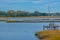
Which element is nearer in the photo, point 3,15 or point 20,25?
point 3,15

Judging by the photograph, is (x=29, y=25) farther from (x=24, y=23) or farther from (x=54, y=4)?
(x=54, y=4)

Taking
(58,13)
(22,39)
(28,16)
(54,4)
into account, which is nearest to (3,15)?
(28,16)

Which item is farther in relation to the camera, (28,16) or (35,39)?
(28,16)

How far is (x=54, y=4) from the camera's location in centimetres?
1474

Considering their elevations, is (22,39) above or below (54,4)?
below

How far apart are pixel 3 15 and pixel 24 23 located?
13.7 feet

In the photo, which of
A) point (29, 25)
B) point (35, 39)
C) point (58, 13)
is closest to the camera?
point (35, 39)

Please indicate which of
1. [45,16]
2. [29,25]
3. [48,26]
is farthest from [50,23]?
[29,25]

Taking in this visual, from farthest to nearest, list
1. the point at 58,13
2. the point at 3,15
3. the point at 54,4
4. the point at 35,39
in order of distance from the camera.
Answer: the point at 54,4 < the point at 58,13 < the point at 3,15 < the point at 35,39

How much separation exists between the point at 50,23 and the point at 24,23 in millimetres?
3168

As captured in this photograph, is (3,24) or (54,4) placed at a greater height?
(54,4)

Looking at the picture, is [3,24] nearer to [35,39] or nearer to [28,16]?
[28,16]

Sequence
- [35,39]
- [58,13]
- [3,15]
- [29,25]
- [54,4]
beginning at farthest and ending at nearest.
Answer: [29,25]
[54,4]
[58,13]
[3,15]
[35,39]

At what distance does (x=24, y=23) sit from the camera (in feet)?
52.6
